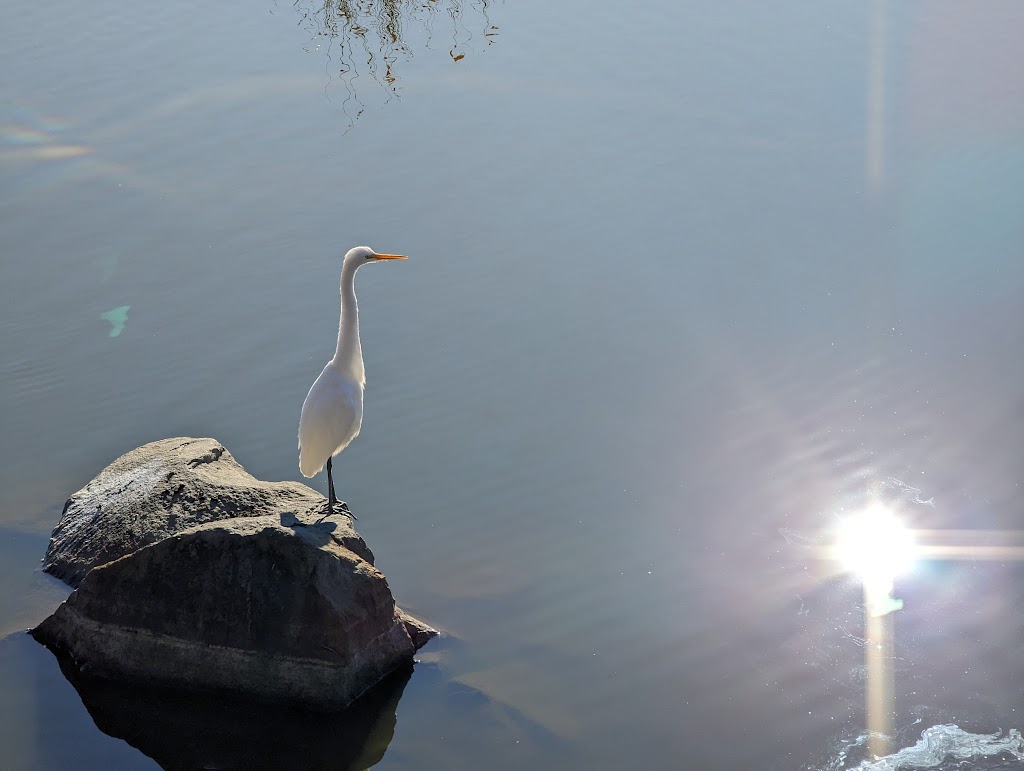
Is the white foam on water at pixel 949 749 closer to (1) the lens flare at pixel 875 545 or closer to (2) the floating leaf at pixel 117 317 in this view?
(1) the lens flare at pixel 875 545

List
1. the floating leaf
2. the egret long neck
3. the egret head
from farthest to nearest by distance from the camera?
the floating leaf < the egret head < the egret long neck

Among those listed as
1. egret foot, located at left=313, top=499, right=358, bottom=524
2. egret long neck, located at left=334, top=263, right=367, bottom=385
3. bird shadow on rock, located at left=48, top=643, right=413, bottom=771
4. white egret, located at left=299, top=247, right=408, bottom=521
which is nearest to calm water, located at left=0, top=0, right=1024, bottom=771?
bird shadow on rock, located at left=48, top=643, right=413, bottom=771

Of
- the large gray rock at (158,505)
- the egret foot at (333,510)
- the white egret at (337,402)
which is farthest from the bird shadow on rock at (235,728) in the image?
the white egret at (337,402)

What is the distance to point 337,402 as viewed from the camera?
7016mm

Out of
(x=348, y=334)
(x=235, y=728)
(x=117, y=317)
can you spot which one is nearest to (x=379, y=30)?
(x=117, y=317)

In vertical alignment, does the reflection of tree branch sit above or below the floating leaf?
above

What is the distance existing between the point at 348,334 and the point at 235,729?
2.56 m

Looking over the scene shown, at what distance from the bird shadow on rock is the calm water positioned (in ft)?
0.13

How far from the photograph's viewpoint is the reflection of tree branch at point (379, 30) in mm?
13591

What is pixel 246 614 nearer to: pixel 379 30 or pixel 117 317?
pixel 117 317

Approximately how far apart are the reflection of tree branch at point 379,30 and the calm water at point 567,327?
0.23 ft

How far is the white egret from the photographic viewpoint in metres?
7.01

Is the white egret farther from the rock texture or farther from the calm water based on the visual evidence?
the calm water

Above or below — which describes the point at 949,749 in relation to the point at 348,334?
below
